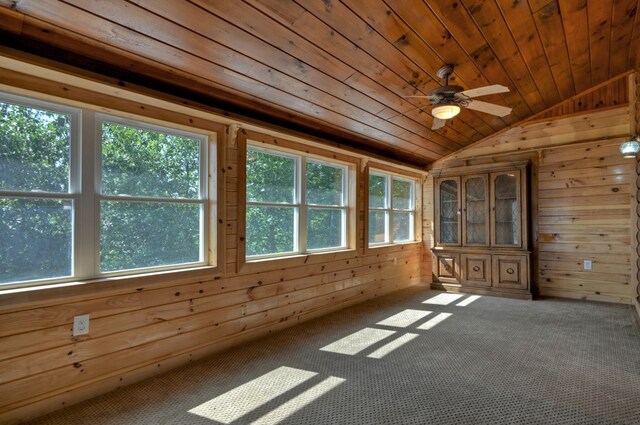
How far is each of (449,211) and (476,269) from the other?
974mm

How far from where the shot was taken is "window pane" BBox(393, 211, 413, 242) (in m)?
5.62

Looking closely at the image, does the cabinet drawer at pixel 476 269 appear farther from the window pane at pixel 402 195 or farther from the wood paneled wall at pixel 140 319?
the wood paneled wall at pixel 140 319

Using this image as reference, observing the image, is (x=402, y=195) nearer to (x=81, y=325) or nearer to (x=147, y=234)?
(x=147, y=234)

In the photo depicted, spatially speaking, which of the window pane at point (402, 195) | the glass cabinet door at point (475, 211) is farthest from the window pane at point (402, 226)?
the glass cabinet door at point (475, 211)

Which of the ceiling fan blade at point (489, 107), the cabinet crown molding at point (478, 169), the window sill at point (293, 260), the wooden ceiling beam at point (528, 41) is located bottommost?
the window sill at point (293, 260)

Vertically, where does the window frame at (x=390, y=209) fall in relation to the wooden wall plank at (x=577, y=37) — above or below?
below

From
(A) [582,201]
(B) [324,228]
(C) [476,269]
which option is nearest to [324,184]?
(B) [324,228]

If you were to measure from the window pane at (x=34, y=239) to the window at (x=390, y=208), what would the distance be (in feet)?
11.9

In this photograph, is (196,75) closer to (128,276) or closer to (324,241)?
(128,276)

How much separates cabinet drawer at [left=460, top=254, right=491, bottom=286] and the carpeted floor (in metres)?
1.38

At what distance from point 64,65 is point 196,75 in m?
0.79

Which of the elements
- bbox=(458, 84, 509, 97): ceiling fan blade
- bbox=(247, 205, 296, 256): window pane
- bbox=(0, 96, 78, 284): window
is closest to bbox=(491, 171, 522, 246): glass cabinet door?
bbox=(458, 84, 509, 97): ceiling fan blade

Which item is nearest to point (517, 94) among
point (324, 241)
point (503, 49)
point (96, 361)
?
point (503, 49)

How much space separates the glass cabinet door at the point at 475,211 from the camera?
519 centimetres
